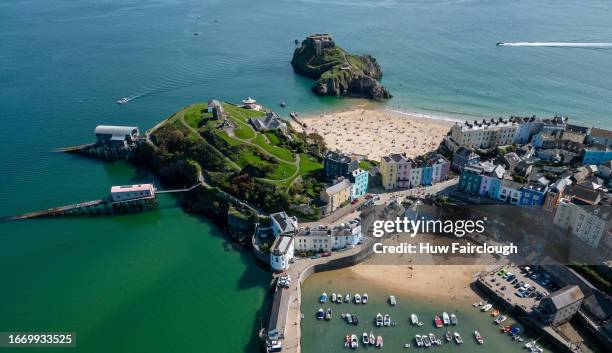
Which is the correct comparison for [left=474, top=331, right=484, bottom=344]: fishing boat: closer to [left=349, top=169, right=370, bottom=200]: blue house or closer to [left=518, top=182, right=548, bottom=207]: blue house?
[left=518, top=182, right=548, bottom=207]: blue house

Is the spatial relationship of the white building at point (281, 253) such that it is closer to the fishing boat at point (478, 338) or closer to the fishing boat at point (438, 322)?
the fishing boat at point (438, 322)

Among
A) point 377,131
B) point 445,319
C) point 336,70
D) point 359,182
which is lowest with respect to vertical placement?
point 445,319

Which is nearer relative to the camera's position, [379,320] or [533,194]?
[379,320]

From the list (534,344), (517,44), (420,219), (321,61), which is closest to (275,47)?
(321,61)

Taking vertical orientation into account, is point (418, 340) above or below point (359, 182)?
below

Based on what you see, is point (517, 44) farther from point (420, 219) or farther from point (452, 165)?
point (420, 219)

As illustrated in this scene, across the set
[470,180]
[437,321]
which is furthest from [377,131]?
[437,321]
